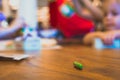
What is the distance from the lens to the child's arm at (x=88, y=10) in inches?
39.3

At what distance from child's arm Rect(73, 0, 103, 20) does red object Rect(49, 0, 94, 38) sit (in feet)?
0.25

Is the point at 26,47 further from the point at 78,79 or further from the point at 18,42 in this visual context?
the point at 78,79

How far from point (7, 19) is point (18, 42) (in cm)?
10

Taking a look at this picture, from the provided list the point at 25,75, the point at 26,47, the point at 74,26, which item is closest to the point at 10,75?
the point at 25,75

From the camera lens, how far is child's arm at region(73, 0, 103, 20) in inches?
39.3

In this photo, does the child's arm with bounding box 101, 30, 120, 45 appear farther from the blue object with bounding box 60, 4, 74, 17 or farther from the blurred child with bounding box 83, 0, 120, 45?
the blue object with bounding box 60, 4, 74, 17

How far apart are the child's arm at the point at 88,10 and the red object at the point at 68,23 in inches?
3.0

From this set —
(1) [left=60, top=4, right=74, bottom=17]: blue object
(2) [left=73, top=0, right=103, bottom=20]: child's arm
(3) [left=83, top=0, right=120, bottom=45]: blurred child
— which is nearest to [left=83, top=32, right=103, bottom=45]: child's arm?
(3) [left=83, top=0, right=120, bottom=45]: blurred child

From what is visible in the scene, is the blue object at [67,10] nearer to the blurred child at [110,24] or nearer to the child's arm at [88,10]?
the child's arm at [88,10]

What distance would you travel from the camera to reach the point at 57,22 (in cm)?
124

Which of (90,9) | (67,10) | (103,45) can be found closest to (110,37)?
(103,45)

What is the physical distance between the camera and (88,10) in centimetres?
104

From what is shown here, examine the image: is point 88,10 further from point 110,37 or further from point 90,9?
point 110,37

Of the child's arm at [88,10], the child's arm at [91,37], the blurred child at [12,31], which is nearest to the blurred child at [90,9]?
the child's arm at [88,10]
